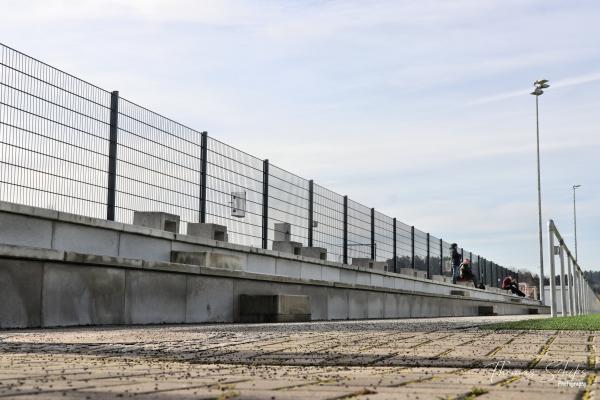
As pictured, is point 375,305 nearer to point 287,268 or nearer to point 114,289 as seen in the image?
point 287,268

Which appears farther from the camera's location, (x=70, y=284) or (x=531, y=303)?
(x=531, y=303)

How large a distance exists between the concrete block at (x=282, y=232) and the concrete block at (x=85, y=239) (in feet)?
20.9

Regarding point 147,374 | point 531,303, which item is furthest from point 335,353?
point 531,303

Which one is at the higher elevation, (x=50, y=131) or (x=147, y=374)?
(x=50, y=131)

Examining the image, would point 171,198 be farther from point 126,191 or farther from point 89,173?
point 89,173

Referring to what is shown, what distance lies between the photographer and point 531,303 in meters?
55.1

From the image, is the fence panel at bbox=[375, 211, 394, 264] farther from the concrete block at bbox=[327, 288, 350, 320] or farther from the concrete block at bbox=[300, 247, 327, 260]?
the concrete block at bbox=[327, 288, 350, 320]

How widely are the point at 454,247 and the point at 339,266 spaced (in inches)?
719

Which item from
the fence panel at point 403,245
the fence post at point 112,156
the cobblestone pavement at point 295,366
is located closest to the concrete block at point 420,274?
the fence panel at point 403,245

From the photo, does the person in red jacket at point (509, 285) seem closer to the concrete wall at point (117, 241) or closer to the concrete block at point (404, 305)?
the concrete block at point (404, 305)

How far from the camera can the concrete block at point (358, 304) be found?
69.9ft

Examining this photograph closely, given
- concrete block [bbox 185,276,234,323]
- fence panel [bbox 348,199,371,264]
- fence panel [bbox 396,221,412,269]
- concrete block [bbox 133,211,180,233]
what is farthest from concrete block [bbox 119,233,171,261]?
fence panel [bbox 396,221,412,269]

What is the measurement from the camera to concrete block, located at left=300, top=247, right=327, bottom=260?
20650 millimetres

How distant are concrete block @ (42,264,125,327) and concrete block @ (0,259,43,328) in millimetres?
136
